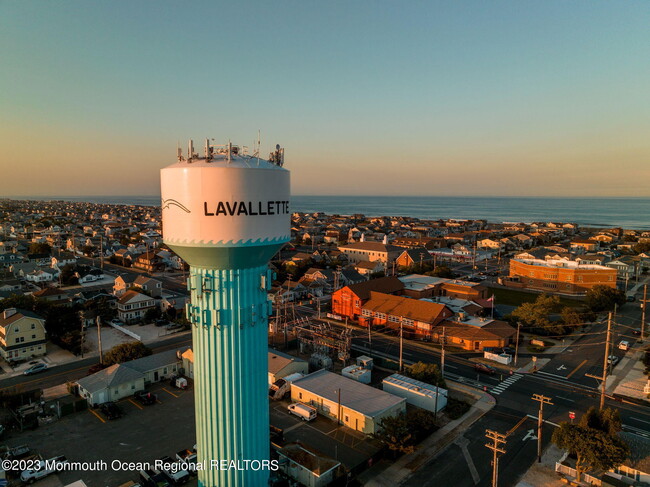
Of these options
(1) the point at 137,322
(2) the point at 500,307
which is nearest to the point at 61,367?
(1) the point at 137,322

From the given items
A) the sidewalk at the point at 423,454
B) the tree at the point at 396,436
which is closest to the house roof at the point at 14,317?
the tree at the point at 396,436

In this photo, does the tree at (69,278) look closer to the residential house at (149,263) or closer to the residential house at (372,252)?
the residential house at (149,263)

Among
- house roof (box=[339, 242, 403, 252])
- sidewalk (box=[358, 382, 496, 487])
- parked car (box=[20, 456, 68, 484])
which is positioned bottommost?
sidewalk (box=[358, 382, 496, 487])

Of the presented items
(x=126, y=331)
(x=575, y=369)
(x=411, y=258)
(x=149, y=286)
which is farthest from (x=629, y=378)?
(x=149, y=286)

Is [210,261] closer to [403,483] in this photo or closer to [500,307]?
[403,483]

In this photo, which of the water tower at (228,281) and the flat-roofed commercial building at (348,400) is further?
the flat-roofed commercial building at (348,400)

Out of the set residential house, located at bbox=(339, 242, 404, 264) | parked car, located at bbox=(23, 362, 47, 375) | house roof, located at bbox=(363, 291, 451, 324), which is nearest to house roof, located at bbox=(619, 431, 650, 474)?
house roof, located at bbox=(363, 291, 451, 324)

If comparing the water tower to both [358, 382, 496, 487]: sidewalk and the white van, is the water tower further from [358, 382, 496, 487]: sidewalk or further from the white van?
the white van

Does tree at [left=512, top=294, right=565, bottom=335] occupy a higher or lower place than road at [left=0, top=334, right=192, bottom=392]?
higher
